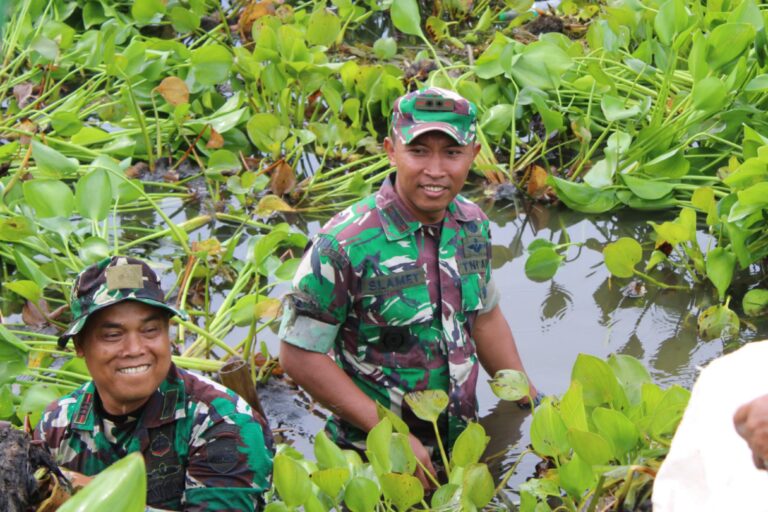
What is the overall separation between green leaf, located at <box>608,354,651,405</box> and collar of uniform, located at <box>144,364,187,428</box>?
89 cm

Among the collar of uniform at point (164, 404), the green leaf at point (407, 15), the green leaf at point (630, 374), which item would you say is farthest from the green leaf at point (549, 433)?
the green leaf at point (407, 15)

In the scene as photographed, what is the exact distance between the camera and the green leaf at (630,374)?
2.40 metres

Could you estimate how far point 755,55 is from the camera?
407cm

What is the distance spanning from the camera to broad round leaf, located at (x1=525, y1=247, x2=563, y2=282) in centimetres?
362

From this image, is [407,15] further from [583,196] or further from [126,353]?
[126,353]

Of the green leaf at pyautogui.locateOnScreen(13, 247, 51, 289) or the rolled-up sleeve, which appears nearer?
the rolled-up sleeve

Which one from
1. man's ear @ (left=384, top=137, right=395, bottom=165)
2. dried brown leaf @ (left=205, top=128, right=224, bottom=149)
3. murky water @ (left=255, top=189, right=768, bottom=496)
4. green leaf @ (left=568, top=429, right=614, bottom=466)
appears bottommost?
murky water @ (left=255, top=189, right=768, bottom=496)

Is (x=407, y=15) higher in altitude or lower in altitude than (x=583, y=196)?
higher

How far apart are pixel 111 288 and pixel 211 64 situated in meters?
2.63

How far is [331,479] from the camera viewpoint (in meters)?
2.08

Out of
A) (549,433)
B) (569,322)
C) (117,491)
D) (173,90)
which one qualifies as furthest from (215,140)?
(117,491)

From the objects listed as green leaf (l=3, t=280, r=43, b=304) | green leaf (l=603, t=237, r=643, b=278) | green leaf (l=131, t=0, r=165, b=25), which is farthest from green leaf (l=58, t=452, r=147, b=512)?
green leaf (l=131, t=0, r=165, b=25)

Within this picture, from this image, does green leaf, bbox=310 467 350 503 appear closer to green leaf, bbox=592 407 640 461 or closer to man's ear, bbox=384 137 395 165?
green leaf, bbox=592 407 640 461

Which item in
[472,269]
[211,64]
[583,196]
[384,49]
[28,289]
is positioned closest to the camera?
[472,269]
